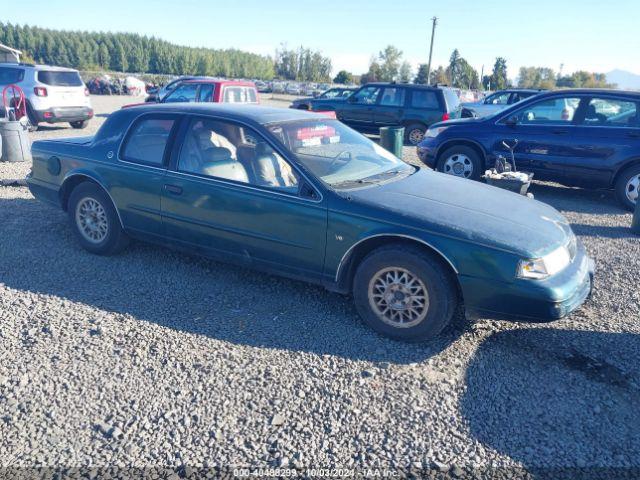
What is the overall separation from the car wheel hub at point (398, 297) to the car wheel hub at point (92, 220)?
112 inches

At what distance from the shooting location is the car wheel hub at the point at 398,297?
3.70 m

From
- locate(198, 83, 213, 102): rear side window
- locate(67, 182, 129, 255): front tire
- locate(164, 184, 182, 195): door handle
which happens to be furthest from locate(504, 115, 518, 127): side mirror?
locate(198, 83, 213, 102): rear side window

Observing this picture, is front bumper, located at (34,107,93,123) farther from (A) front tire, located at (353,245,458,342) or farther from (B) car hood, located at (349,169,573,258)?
(A) front tire, located at (353,245,458,342)

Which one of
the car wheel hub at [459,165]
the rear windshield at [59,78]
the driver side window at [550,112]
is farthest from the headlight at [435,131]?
the rear windshield at [59,78]

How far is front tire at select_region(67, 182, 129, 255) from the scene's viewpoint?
5.12 metres

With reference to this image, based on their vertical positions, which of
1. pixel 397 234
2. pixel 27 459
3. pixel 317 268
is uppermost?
pixel 397 234

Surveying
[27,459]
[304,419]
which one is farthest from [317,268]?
[27,459]

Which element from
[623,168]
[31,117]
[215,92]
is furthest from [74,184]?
[31,117]

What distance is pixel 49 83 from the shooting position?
13891 millimetres

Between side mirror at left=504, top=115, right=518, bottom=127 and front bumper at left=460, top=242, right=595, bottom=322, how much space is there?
17.7 ft

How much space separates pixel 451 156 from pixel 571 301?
18.8ft

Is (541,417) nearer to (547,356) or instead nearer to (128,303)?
(547,356)

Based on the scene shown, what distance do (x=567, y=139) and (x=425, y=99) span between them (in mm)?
7345

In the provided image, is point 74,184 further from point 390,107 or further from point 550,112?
point 390,107
